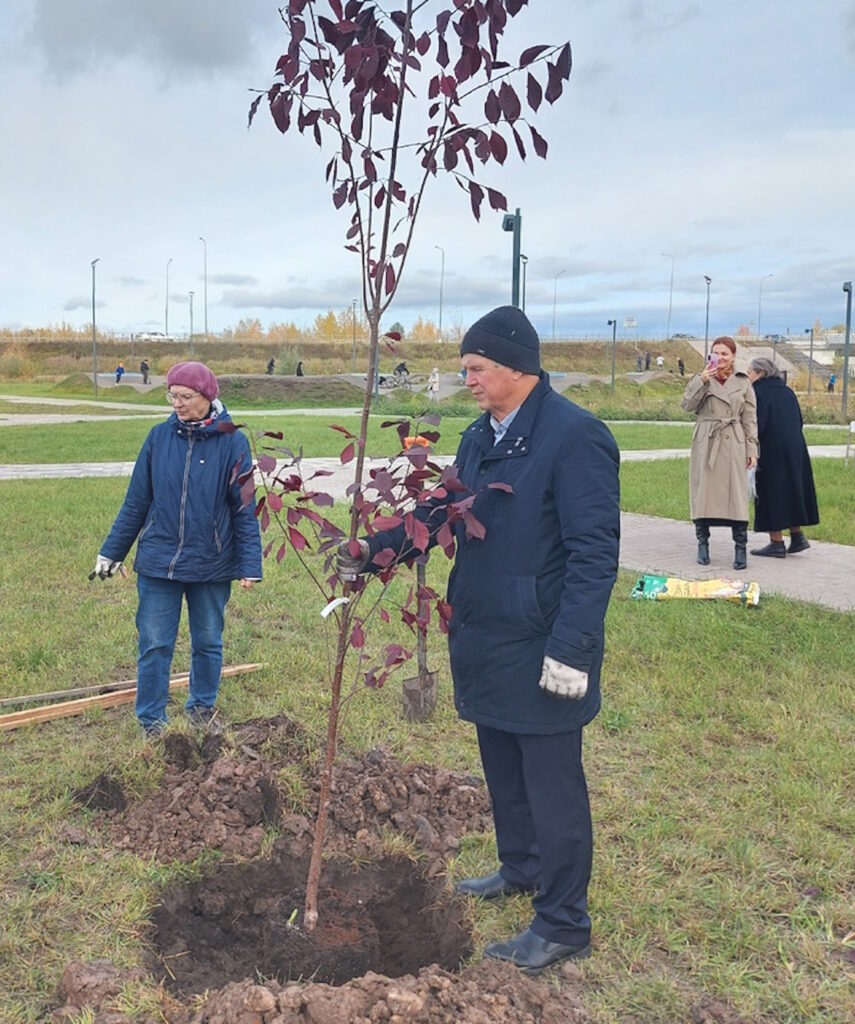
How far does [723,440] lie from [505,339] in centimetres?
529

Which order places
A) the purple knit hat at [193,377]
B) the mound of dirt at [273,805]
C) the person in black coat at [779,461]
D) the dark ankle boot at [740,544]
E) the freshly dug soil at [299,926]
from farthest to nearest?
the person in black coat at [779,461]
the dark ankle boot at [740,544]
the purple knit hat at [193,377]
the mound of dirt at [273,805]
the freshly dug soil at [299,926]

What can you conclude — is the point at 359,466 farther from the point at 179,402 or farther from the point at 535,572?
the point at 179,402

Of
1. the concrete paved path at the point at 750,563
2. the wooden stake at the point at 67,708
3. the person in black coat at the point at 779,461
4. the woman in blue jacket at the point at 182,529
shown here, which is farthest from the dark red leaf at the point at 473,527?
the person in black coat at the point at 779,461

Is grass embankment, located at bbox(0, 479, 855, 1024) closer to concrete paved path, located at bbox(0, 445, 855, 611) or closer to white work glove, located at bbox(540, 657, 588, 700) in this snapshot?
concrete paved path, located at bbox(0, 445, 855, 611)

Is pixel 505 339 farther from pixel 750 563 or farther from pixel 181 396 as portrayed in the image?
pixel 750 563

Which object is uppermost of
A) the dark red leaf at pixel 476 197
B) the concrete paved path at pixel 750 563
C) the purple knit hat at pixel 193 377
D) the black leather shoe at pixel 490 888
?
the dark red leaf at pixel 476 197

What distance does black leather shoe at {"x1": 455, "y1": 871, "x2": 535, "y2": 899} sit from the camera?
315 centimetres

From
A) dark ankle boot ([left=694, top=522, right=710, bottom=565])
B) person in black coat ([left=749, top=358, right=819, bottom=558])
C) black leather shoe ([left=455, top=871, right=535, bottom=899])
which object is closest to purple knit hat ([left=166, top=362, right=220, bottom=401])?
black leather shoe ([left=455, top=871, right=535, bottom=899])

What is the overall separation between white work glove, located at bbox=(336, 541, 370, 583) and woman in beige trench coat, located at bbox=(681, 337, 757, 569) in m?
5.28

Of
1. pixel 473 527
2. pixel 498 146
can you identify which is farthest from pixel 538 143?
pixel 473 527

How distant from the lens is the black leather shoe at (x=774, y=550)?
8.35 meters

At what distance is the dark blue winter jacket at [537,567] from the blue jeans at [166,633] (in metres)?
1.84

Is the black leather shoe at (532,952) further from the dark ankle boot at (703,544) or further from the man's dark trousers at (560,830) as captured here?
the dark ankle boot at (703,544)

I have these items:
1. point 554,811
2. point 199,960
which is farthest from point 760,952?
point 199,960
